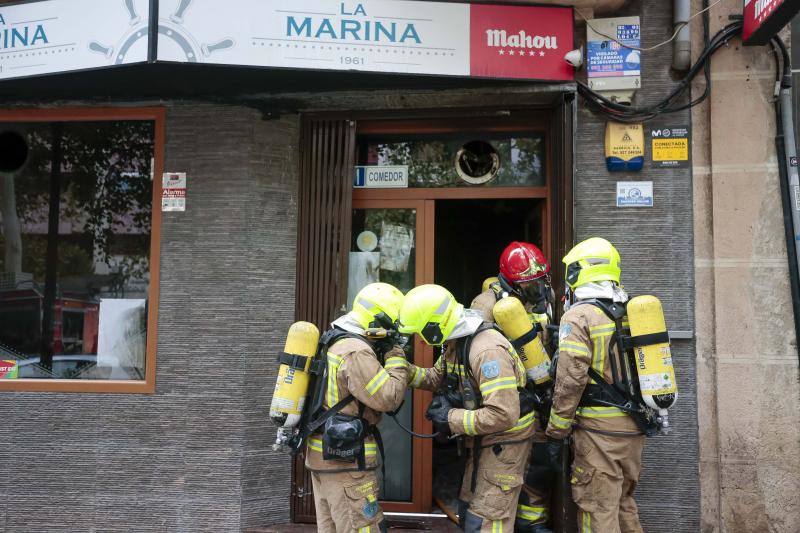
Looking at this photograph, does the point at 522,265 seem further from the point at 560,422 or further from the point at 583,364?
the point at 560,422

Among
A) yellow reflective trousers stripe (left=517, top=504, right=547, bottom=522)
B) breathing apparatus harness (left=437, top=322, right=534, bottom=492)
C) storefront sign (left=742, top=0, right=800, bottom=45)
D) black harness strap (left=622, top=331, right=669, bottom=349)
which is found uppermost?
storefront sign (left=742, top=0, right=800, bottom=45)

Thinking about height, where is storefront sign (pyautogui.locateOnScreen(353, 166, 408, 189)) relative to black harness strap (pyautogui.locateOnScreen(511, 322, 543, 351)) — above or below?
above

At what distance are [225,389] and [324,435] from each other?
1.77 m

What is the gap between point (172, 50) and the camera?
439cm

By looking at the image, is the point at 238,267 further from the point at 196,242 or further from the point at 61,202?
the point at 61,202

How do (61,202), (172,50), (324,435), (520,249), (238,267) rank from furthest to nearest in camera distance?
(61,202) → (238,267) → (520,249) → (172,50) → (324,435)

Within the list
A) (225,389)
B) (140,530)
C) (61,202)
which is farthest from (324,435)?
(61,202)

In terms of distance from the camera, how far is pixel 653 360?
3.69 m

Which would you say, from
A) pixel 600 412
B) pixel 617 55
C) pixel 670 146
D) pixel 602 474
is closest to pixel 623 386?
pixel 600 412

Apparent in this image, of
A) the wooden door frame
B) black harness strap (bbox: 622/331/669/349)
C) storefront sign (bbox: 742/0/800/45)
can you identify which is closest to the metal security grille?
the wooden door frame

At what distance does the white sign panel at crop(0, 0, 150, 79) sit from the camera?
442 centimetres

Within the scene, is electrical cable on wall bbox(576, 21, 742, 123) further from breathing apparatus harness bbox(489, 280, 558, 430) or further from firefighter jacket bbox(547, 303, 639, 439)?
firefighter jacket bbox(547, 303, 639, 439)

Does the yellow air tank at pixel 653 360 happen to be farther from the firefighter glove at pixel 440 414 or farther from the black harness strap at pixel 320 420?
the black harness strap at pixel 320 420

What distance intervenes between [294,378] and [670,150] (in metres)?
3.31
